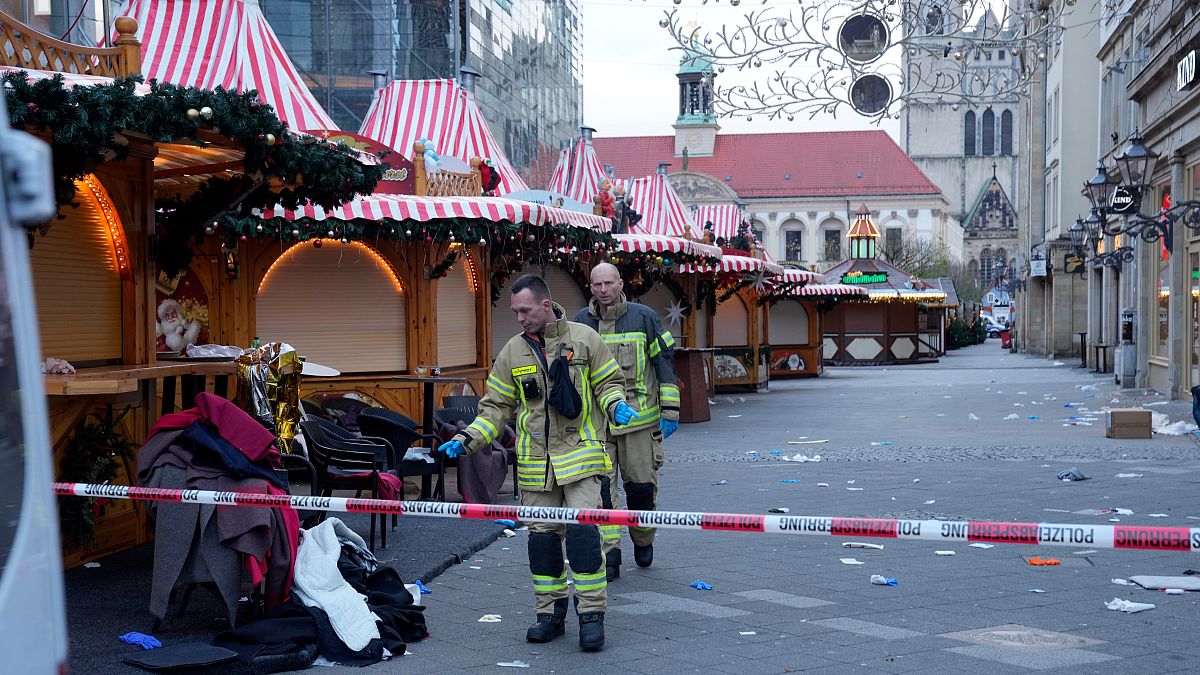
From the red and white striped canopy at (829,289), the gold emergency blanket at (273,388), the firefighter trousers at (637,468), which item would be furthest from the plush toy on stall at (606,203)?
the red and white striped canopy at (829,289)

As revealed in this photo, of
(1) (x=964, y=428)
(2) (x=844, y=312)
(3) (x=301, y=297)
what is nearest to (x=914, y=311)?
(2) (x=844, y=312)

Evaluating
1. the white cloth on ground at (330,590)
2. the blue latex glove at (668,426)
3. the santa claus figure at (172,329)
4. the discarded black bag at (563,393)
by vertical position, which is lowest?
the white cloth on ground at (330,590)

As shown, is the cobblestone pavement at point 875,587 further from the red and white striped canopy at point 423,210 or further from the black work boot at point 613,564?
the red and white striped canopy at point 423,210

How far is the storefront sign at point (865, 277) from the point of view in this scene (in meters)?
45.2

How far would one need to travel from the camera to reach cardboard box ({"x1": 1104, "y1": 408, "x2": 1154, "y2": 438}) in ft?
52.3

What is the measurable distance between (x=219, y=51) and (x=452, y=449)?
863 centimetres

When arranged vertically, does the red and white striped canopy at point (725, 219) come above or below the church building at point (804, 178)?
below

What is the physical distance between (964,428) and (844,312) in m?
29.4

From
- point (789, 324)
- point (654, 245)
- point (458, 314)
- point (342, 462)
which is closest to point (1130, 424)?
point (458, 314)

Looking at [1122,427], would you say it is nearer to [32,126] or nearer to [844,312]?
[32,126]

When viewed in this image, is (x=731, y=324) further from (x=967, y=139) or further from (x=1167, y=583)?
(x=967, y=139)

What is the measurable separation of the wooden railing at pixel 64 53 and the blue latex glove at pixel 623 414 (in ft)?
11.4

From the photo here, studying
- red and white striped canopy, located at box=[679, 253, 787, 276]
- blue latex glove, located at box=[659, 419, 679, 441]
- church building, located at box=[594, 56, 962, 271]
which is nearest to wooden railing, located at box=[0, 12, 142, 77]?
blue latex glove, located at box=[659, 419, 679, 441]

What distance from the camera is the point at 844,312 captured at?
4794cm
